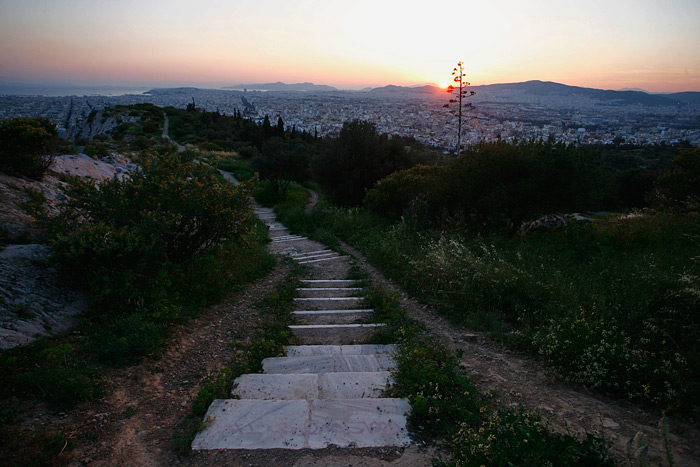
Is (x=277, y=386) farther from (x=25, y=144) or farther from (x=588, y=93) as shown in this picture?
(x=588, y=93)

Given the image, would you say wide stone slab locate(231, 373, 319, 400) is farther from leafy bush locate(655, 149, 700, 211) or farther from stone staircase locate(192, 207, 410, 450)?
leafy bush locate(655, 149, 700, 211)

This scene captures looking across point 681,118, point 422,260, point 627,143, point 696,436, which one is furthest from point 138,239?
point 681,118

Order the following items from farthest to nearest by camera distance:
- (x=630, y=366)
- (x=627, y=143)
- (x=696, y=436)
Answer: (x=627, y=143) < (x=630, y=366) < (x=696, y=436)

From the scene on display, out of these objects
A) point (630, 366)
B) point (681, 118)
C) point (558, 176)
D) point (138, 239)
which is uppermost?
point (681, 118)

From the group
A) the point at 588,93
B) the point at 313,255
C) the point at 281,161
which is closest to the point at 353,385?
the point at 313,255

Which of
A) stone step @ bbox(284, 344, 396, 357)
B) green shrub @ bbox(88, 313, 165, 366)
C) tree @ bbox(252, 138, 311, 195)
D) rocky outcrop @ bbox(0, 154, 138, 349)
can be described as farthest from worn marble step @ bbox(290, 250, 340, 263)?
tree @ bbox(252, 138, 311, 195)

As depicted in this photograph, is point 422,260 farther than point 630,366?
Yes

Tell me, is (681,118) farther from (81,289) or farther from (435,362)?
(81,289)

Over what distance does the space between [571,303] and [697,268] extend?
1.83 m

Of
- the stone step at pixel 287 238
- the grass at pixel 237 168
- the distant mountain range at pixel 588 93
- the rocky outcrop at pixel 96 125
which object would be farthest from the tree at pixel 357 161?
the distant mountain range at pixel 588 93

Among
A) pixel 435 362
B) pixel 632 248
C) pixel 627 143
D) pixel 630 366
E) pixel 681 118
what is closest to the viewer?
pixel 630 366

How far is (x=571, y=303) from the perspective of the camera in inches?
185

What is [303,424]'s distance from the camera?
2879mm

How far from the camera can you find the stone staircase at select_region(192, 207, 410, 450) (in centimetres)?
276
